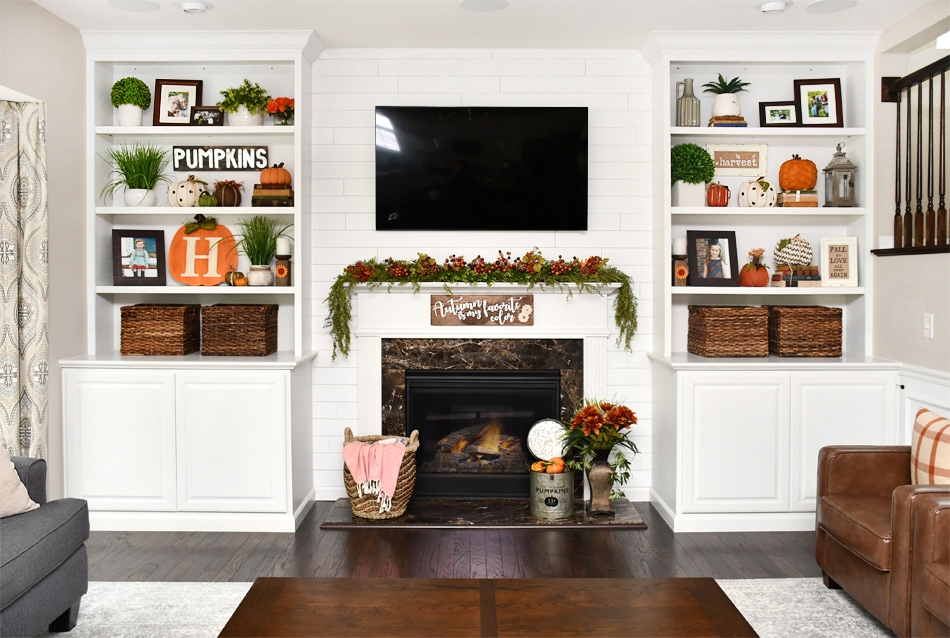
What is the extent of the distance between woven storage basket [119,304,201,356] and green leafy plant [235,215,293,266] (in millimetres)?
500

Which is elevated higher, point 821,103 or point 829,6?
point 829,6

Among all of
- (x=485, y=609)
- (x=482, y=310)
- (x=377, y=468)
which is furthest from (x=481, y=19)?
(x=485, y=609)

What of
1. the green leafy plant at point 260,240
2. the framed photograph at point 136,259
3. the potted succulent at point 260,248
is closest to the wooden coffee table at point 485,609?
the potted succulent at point 260,248

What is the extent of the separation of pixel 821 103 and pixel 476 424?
278 cm

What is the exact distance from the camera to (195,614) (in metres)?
3.09

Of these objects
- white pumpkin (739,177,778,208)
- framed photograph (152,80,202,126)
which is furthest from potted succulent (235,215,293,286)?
white pumpkin (739,177,778,208)

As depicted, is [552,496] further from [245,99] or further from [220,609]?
[245,99]

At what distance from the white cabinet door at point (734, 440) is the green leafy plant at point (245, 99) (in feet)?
9.30

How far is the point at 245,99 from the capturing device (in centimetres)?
441

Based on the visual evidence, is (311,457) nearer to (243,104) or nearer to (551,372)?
(551,372)

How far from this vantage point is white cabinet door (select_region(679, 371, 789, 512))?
412cm

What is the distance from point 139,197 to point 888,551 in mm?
4090

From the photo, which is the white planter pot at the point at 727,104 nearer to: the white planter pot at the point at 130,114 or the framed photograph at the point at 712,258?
the framed photograph at the point at 712,258

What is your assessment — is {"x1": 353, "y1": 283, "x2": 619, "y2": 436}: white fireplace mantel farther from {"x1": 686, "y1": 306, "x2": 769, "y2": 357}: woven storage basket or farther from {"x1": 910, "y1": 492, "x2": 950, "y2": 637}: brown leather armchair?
{"x1": 910, "y1": 492, "x2": 950, "y2": 637}: brown leather armchair
